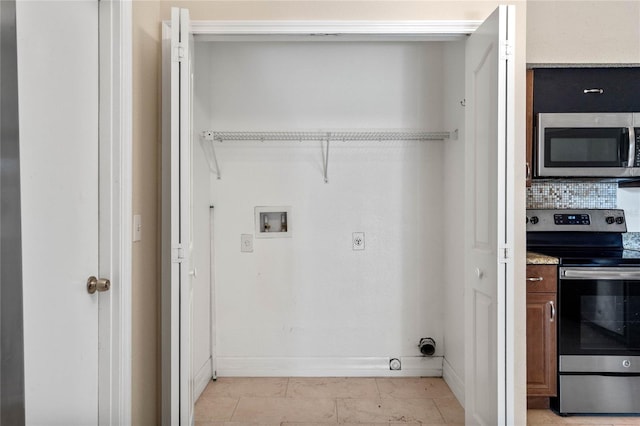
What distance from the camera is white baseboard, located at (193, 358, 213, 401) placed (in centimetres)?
254

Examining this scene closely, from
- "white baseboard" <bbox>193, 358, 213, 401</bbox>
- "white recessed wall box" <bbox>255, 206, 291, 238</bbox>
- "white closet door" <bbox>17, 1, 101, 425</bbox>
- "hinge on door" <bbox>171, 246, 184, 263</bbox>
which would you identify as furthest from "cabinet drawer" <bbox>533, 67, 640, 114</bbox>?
"white baseboard" <bbox>193, 358, 213, 401</bbox>

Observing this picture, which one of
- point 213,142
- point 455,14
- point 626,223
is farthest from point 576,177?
point 213,142

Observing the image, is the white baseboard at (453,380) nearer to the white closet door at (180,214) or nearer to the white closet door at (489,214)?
the white closet door at (489,214)

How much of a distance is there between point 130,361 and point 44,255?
598mm

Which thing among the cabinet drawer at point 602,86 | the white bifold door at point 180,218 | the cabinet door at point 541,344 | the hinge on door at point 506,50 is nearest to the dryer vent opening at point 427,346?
the cabinet door at point 541,344

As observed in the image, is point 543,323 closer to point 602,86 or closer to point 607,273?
point 607,273

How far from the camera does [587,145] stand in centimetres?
255

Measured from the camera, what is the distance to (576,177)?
8.54 feet

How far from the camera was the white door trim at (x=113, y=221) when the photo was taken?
1.53 meters

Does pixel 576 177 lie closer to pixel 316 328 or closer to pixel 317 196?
pixel 317 196

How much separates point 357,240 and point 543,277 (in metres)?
1.22

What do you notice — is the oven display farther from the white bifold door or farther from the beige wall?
the white bifold door

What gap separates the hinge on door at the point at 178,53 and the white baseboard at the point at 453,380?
244 centimetres

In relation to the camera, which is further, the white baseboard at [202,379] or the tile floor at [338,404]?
the white baseboard at [202,379]
